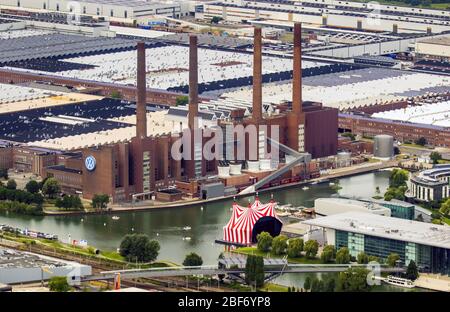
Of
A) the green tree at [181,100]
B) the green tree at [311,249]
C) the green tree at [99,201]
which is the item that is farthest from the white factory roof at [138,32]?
the green tree at [311,249]

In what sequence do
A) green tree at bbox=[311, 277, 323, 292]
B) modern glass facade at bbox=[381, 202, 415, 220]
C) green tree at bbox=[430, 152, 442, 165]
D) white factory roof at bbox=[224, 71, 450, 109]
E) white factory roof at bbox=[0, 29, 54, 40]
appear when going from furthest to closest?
white factory roof at bbox=[0, 29, 54, 40] → white factory roof at bbox=[224, 71, 450, 109] → green tree at bbox=[430, 152, 442, 165] → modern glass facade at bbox=[381, 202, 415, 220] → green tree at bbox=[311, 277, 323, 292]

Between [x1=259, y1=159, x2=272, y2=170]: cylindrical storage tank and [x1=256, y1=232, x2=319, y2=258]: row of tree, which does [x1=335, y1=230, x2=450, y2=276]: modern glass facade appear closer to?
[x1=256, y1=232, x2=319, y2=258]: row of tree

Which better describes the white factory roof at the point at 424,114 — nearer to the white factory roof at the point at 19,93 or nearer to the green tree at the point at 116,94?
the green tree at the point at 116,94

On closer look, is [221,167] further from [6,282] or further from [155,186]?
[6,282]

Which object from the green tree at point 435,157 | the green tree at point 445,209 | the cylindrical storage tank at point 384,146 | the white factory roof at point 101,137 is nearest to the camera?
the green tree at point 445,209

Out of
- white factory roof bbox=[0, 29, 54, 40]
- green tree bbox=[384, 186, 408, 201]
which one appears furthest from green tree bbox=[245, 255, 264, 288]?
white factory roof bbox=[0, 29, 54, 40]

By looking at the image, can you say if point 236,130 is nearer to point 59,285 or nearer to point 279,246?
point 279,246
